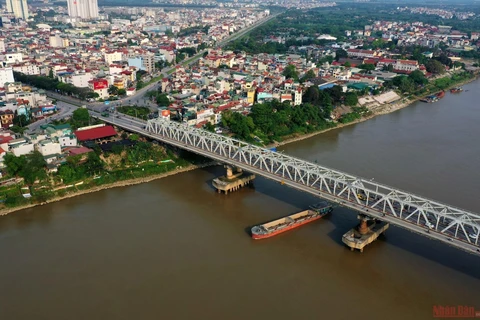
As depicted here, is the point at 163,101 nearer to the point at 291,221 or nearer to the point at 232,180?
the point at 232,180

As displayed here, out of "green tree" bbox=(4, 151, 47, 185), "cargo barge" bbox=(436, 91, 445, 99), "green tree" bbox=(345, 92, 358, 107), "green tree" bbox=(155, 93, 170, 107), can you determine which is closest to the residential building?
"green tree" bbox=(155, 93, 170, 107)

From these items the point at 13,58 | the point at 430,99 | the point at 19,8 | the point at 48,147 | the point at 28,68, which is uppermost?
the point at 19,8

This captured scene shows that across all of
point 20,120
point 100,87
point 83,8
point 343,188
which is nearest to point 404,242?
point 343,188

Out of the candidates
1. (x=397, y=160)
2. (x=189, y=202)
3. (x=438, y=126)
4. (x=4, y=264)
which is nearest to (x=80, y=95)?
(x=189, y=202)

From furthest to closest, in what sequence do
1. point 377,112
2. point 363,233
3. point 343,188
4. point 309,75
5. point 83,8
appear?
point 83,8, point 309,75, point 377,112, point 343,188, point 363,233

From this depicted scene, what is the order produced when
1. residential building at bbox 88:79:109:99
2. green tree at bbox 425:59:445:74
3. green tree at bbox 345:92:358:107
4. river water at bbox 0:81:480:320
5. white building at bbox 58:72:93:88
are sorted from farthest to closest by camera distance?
1. green tree at bbox 425:59:445:74
2. white building at bbox 58:72:93:88
3. green tree at bbox 345:92:358:107
4. residential building at bbox 88:79:109:99
5. river water at bbox 0:81:480:320

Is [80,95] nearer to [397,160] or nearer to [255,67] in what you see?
[255,67]

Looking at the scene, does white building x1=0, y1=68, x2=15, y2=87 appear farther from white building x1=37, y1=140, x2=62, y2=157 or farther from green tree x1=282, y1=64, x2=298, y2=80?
green tree x1=282, y1=64, x2=298, y2=80
